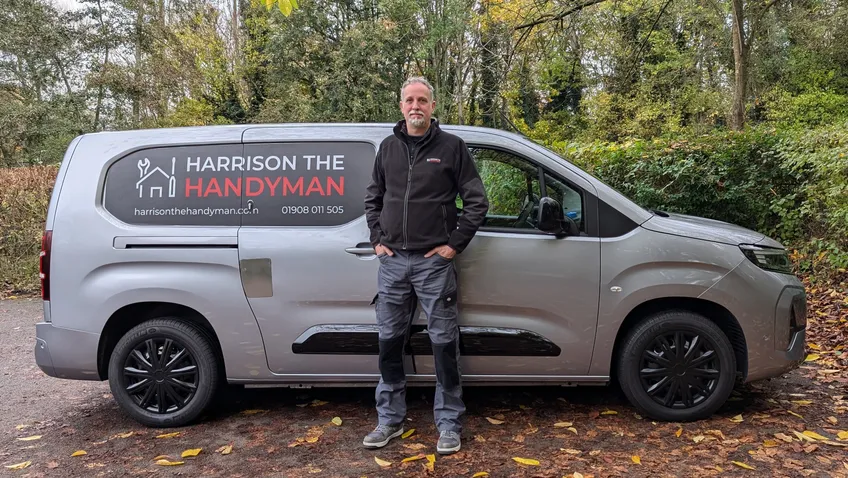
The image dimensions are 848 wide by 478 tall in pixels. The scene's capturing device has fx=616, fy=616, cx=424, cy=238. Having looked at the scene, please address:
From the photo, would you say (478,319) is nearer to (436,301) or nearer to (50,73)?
(436,301)

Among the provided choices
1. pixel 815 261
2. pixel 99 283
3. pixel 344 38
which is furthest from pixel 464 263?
pixel 344 38

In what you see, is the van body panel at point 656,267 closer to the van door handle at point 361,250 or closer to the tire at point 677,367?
the tire at point 677,367

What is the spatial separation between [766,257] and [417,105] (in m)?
2.33

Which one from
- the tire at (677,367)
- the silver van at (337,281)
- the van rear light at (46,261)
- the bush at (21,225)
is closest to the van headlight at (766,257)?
the silver van at (337,281)

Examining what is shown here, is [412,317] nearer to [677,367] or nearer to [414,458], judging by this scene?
[414,458]

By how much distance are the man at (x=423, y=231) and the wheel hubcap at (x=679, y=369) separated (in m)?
1.21

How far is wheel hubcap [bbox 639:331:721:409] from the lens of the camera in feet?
12.3

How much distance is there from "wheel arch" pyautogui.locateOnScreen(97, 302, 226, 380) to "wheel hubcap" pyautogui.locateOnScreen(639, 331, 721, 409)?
2728mm

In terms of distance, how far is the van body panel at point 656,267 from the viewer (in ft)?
12.2

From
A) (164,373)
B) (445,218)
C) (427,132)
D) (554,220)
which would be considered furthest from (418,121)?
(164,373)

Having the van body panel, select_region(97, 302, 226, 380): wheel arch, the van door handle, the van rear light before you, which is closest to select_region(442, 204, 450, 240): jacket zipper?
the van door handle

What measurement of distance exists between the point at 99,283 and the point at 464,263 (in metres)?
2.30

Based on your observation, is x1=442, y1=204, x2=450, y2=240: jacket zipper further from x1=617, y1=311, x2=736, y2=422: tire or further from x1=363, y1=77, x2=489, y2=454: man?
x1=617, y1=311, x2=736, y2=422: tire

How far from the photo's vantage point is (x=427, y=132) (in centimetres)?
349
